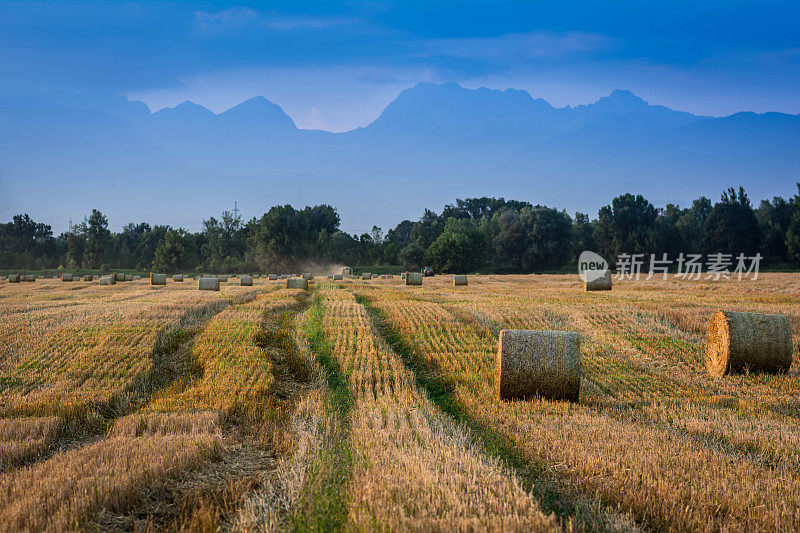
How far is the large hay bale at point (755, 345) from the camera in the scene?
44.4 feet

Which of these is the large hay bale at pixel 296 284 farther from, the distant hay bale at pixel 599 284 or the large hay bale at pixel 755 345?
the large hay bale at pixel 755 345

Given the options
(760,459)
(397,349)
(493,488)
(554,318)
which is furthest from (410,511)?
(554,318)

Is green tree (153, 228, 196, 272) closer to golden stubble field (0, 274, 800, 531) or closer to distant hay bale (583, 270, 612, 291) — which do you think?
distant hay bale (583, 270, 612, 291)

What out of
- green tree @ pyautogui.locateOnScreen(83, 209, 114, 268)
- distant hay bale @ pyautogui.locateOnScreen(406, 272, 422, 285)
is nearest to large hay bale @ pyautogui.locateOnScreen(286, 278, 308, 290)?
distant hay bale @ pyautogui.locateOnScreen(406, 272, 422, 285)

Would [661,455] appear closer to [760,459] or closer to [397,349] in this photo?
[760,459]

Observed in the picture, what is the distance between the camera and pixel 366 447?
7.74 meters

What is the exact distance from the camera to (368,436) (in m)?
8.26

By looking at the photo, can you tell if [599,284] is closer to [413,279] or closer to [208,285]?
[413,279]

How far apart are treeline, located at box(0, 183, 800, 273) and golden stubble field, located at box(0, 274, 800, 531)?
73450 mm

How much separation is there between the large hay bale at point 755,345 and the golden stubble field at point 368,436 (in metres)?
0.53

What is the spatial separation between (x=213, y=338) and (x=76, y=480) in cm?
1126

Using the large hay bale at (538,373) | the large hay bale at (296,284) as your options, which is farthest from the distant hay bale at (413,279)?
the large hay bale at (538,373)

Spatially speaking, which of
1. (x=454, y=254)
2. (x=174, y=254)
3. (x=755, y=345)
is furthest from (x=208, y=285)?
(x=174, y=254)

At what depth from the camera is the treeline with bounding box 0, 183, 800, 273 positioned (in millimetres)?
Result: 82000
